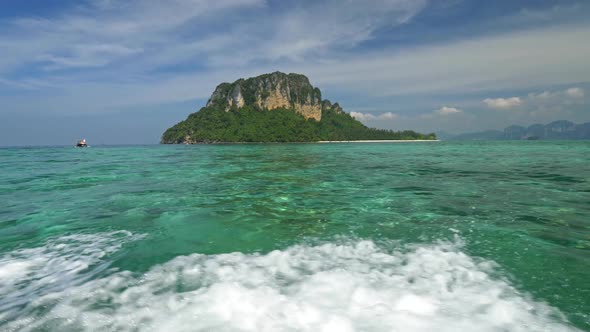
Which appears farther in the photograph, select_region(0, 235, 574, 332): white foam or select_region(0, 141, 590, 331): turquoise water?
select_region(0, 141, 590, 331): turquoise water

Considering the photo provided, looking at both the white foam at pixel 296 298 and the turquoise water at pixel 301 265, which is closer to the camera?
the white foam at pixel 296 298

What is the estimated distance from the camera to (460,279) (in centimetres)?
424

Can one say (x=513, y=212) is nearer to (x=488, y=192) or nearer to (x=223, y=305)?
(x=488, y=192)

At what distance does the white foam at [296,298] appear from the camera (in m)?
3.30

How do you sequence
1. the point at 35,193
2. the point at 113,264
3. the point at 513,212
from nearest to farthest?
the point at 113,264
the point at 513,212
the point at 35,193

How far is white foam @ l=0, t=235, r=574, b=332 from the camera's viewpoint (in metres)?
3.30

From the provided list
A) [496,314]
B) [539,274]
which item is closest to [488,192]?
[539,274]

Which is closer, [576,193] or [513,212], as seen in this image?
[513,212]

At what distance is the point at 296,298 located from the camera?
150 inches

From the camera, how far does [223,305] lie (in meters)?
3.66

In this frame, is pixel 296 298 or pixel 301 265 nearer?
pixel 296 298

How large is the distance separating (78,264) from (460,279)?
6017 mm

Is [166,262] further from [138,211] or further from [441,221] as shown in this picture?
[441,221]

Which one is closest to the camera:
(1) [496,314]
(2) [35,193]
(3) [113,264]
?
(1) [496,314]
